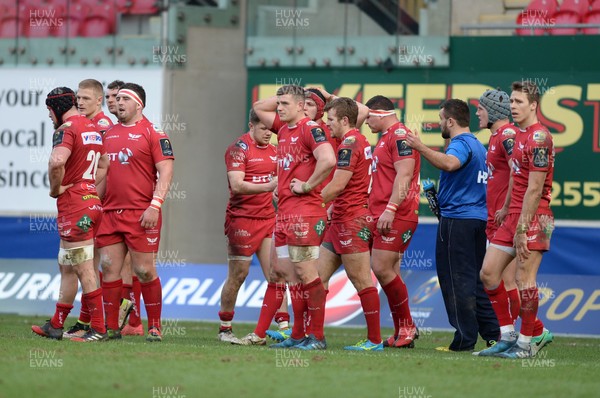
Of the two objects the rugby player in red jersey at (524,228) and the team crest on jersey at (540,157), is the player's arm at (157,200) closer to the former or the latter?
the rugby player in red jersey at (524,228)

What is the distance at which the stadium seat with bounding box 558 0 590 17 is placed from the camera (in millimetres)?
17094

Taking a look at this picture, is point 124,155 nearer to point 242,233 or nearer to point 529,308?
point 242,233

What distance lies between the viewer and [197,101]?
19.2 meters

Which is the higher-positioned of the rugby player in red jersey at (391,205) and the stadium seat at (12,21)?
the stadium seat at (12,21)

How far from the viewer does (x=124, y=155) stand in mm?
11133

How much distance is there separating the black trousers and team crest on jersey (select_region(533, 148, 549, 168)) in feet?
5.42

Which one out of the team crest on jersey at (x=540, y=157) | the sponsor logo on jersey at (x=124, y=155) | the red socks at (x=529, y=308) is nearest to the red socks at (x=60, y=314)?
the sponsor logo on jersey at (x=124, y=155)

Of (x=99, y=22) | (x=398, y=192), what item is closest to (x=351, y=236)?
(x=398, y=192)

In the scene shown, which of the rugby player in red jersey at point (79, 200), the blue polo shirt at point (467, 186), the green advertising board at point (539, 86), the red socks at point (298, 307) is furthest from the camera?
the green advertising board at point (539, 86)

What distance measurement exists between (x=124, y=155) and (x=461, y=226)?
3344 millimetres

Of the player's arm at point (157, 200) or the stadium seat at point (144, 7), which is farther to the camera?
the stadium seat at point (144, 7)

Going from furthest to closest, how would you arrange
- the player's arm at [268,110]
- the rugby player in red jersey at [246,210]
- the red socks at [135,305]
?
the red socks at [135,305], the rugby player in red jersey at [246,210], the player's arm at [268,110]

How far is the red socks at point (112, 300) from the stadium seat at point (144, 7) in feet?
29.6

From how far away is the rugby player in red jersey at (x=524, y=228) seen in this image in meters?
9.74
